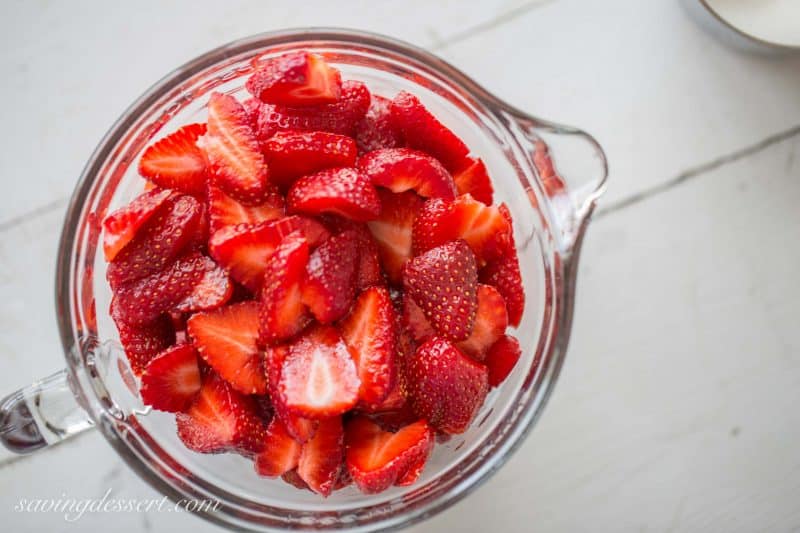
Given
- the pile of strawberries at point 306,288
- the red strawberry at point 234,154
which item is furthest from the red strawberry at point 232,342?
the red strawberry at point 234,154

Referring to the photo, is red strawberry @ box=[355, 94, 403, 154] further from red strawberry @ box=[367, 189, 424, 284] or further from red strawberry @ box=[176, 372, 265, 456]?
red strawberry @ box=[176, 372, 265, 456]

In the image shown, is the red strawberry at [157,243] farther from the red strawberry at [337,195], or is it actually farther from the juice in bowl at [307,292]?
the red strawberry at [337,195]

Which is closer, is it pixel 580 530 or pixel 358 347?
pixel 358 347

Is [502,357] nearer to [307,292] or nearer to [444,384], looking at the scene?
[444,384]

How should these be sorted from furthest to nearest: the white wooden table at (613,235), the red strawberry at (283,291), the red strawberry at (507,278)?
the white wooden table at (613,235) → the red strawberry at (507,278) → the red strawberry at (283,291)

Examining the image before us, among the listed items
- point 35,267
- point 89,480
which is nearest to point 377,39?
point 35,267

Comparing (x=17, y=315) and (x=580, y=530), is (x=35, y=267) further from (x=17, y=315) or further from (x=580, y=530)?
(x=580, y=530)

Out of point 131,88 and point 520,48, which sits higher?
point 131,88
